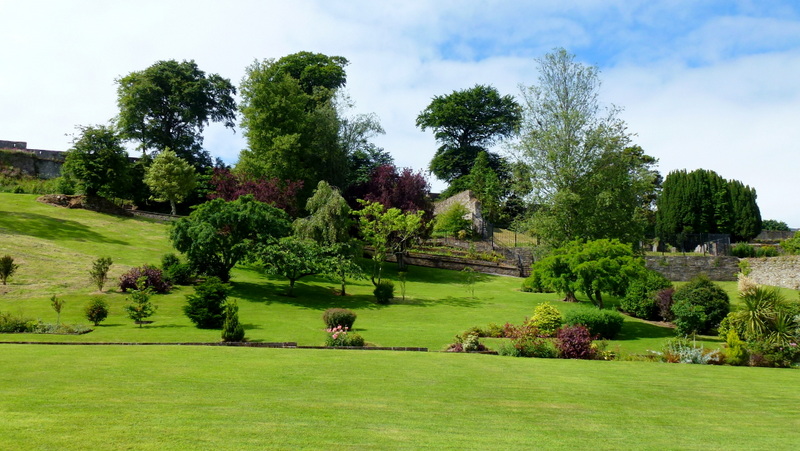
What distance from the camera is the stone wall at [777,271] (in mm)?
33225

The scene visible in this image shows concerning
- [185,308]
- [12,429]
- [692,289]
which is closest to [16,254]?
[185,308]

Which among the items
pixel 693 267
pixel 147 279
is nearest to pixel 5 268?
pixel 147 279

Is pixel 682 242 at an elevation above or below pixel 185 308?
above

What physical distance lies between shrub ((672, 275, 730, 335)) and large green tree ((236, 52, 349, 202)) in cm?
2708

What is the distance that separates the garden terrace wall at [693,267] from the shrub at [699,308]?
18248 mm

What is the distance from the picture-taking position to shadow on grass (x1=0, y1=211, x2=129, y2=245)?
3052 cm

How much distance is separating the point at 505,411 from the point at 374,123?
44.0 m

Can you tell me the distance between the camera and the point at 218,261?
26.8 metres

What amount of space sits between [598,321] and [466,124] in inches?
1915

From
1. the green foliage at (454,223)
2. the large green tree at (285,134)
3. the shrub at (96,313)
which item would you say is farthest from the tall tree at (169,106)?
the shrub at (96,313)

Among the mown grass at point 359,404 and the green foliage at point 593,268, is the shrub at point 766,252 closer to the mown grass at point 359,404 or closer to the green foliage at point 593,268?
the green foliage at point 593,268

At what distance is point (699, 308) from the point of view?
20766mm

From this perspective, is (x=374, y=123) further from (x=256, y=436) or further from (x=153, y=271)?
(x=256, y=436)

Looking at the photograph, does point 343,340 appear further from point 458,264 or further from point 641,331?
point 458,264
